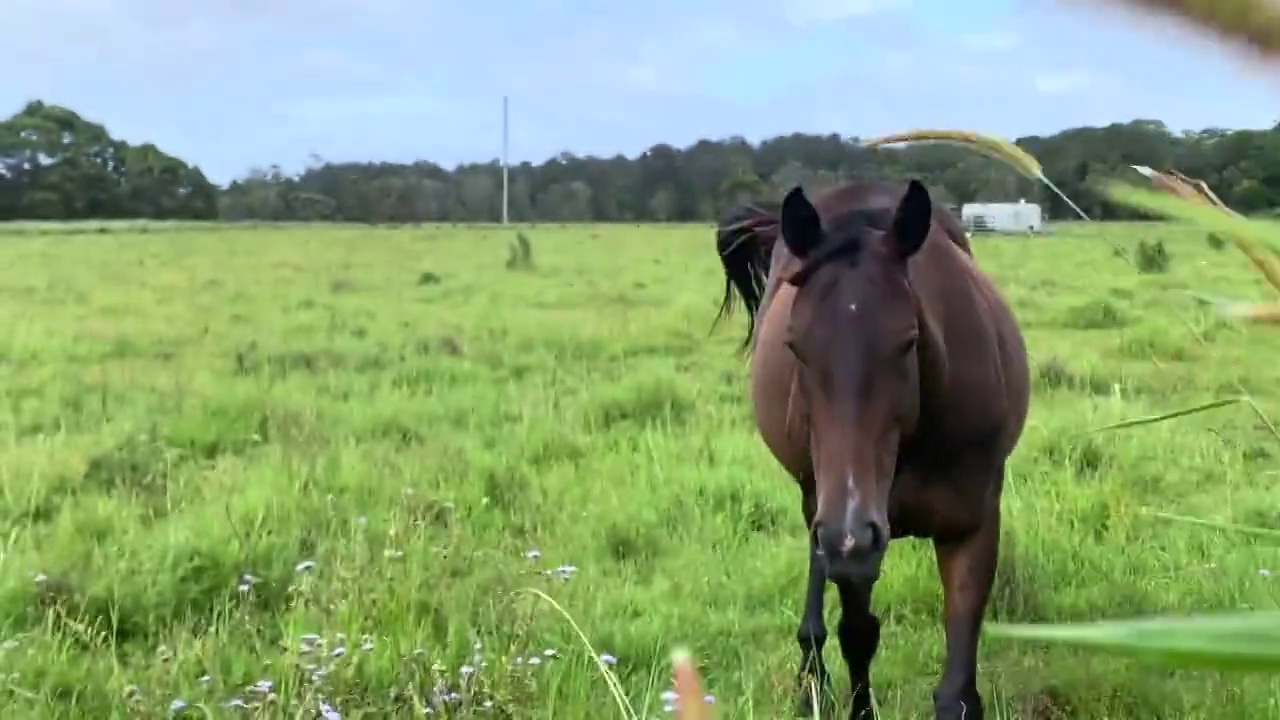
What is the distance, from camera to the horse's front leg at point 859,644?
3.13 meters

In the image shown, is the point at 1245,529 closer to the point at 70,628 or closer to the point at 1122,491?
the point at 70,628

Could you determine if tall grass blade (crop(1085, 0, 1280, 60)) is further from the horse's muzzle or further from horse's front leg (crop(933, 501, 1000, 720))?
horse's front leg (crop(933, 501, 1000, 720))

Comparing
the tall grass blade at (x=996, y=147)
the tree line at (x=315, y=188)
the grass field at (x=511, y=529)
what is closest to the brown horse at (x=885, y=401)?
the grass field at (x=511, y=529)

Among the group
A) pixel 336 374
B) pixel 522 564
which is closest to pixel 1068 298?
pixel 336 374

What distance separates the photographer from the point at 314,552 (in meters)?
3.91

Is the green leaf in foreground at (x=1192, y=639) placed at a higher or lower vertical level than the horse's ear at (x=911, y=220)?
lower

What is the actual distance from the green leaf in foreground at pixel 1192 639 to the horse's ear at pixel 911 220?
91.6 inches

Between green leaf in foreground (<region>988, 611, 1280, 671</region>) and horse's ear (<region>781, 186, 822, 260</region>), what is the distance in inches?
89.5

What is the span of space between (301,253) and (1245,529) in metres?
25.0

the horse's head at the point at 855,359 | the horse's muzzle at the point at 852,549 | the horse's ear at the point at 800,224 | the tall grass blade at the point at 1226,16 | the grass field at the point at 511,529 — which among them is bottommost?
the grass field at the point at 511,529

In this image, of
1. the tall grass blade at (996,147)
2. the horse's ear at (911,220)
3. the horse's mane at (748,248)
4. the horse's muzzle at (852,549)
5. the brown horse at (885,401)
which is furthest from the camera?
the horse's mane at (748,248)

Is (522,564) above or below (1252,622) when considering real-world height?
below

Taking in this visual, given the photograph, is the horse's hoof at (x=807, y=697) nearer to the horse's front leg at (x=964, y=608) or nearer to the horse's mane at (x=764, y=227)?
the horse's front leg at (x=964, y=608)

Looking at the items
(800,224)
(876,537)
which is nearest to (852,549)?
(876,537)
